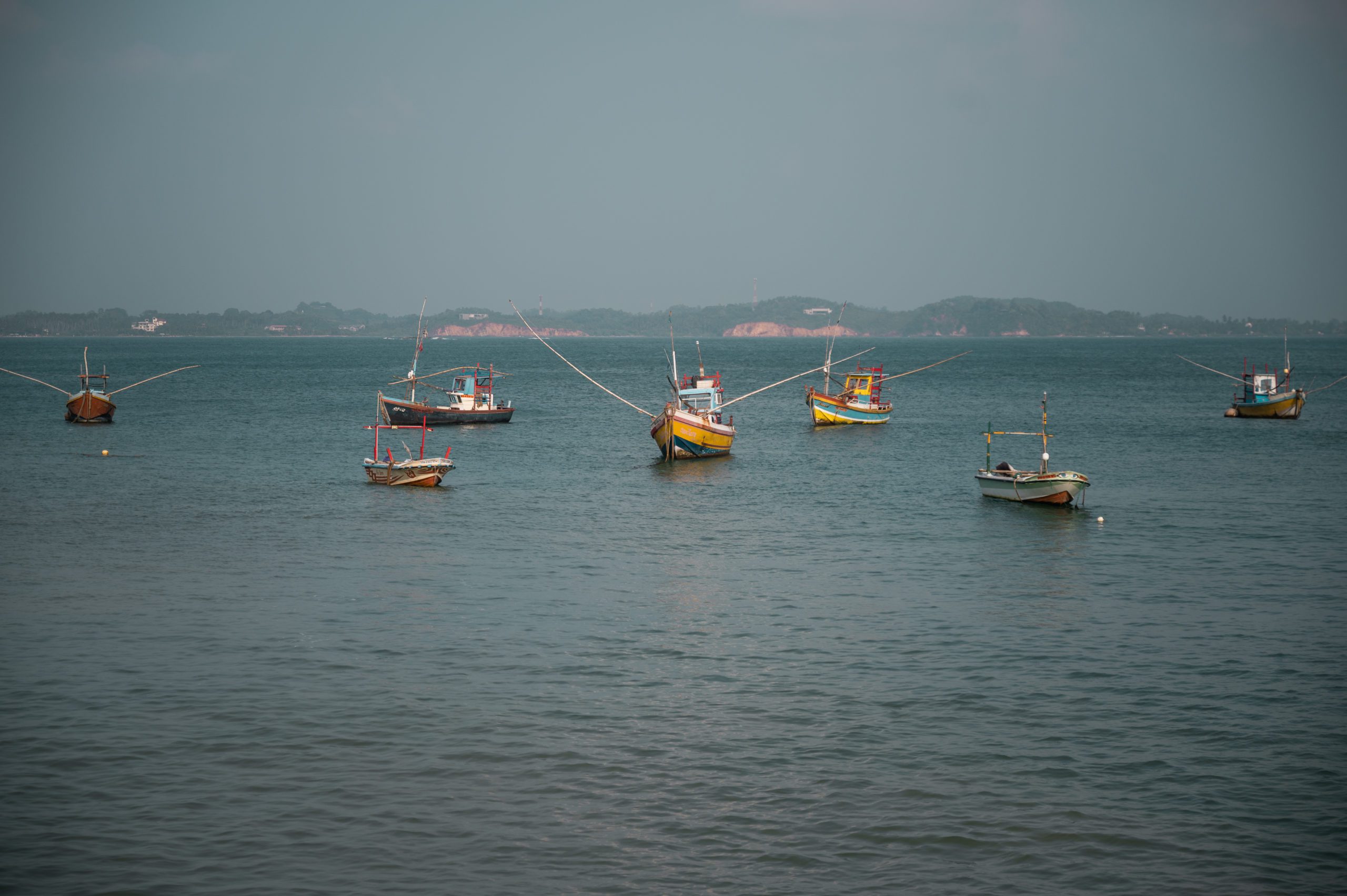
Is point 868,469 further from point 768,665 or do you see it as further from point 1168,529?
point 768,665

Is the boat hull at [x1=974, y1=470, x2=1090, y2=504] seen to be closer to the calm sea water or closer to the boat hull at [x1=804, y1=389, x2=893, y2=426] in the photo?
the calm sea water

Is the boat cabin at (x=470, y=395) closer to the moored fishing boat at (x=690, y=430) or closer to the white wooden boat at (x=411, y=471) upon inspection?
the moored fishing boat at (x=690, y=430)

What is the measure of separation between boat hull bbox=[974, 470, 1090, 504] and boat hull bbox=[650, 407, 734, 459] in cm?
1804

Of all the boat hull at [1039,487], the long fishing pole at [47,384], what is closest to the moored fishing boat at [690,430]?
the boat hull at [1039,487]

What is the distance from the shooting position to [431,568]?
110ft

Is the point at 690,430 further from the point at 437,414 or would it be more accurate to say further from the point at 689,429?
the point at 437,414

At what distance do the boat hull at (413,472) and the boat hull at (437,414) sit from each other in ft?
71.9

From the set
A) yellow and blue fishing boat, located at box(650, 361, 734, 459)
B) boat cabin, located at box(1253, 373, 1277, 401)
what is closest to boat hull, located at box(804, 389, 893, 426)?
yellow and blue fishing boat, located at box(650, 361, 734, 459)

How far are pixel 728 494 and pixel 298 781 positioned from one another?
32911mm

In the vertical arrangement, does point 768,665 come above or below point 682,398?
below

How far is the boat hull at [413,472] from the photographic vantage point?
49.0m

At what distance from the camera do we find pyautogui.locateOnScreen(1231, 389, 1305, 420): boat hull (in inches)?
3282

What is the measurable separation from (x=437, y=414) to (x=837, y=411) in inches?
1068

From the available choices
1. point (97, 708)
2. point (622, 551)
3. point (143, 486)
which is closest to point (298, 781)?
point (97, 708)
